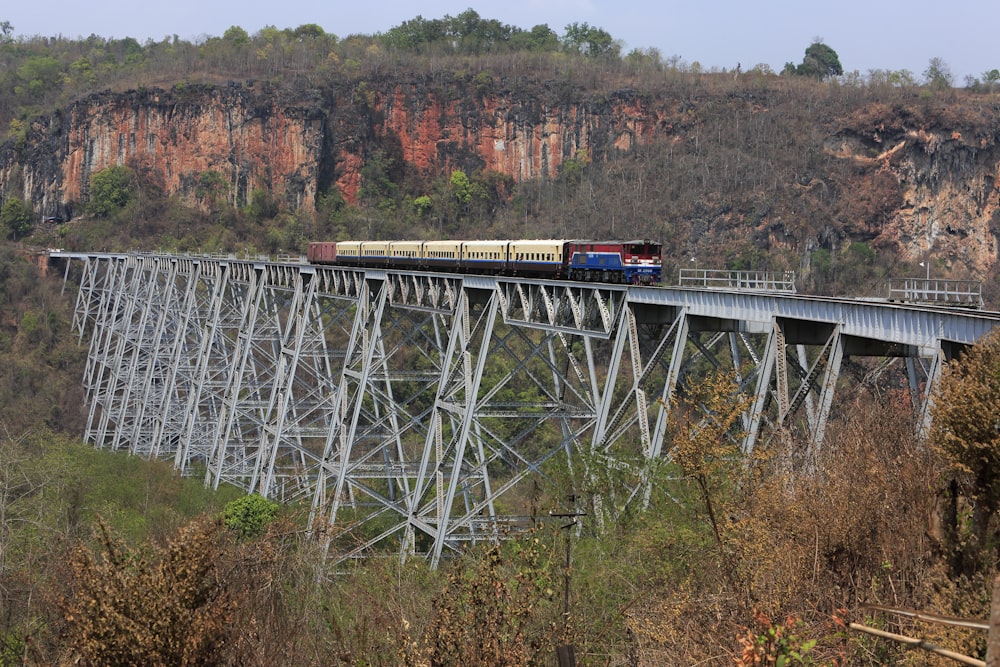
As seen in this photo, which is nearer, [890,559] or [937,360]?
[890,559]

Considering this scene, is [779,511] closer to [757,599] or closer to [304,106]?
[757,599]

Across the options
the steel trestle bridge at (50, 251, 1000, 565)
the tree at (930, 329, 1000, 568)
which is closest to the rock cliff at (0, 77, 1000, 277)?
the steel trestle bridge at (50, 251, 1000, 565)

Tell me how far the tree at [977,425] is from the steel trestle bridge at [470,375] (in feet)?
6.08

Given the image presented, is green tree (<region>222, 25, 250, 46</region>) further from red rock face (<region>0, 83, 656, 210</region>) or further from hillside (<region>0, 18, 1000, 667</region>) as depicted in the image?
red rock face (<region>0, 83, 656, 210</region>)

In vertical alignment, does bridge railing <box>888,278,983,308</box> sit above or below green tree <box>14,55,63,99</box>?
below

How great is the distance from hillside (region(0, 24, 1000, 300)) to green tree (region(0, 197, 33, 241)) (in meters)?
1.37

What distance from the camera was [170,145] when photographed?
102 metres

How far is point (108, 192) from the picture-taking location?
318 feet

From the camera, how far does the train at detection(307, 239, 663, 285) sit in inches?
939

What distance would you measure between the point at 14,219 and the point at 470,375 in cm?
7918

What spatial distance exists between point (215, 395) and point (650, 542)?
3316cm

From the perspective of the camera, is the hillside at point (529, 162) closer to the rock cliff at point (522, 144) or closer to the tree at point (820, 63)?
the rock cliff at point (522, 144)

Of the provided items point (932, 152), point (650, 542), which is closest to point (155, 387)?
point (650, 542)

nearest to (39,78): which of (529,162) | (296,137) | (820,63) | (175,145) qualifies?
(175,145)
